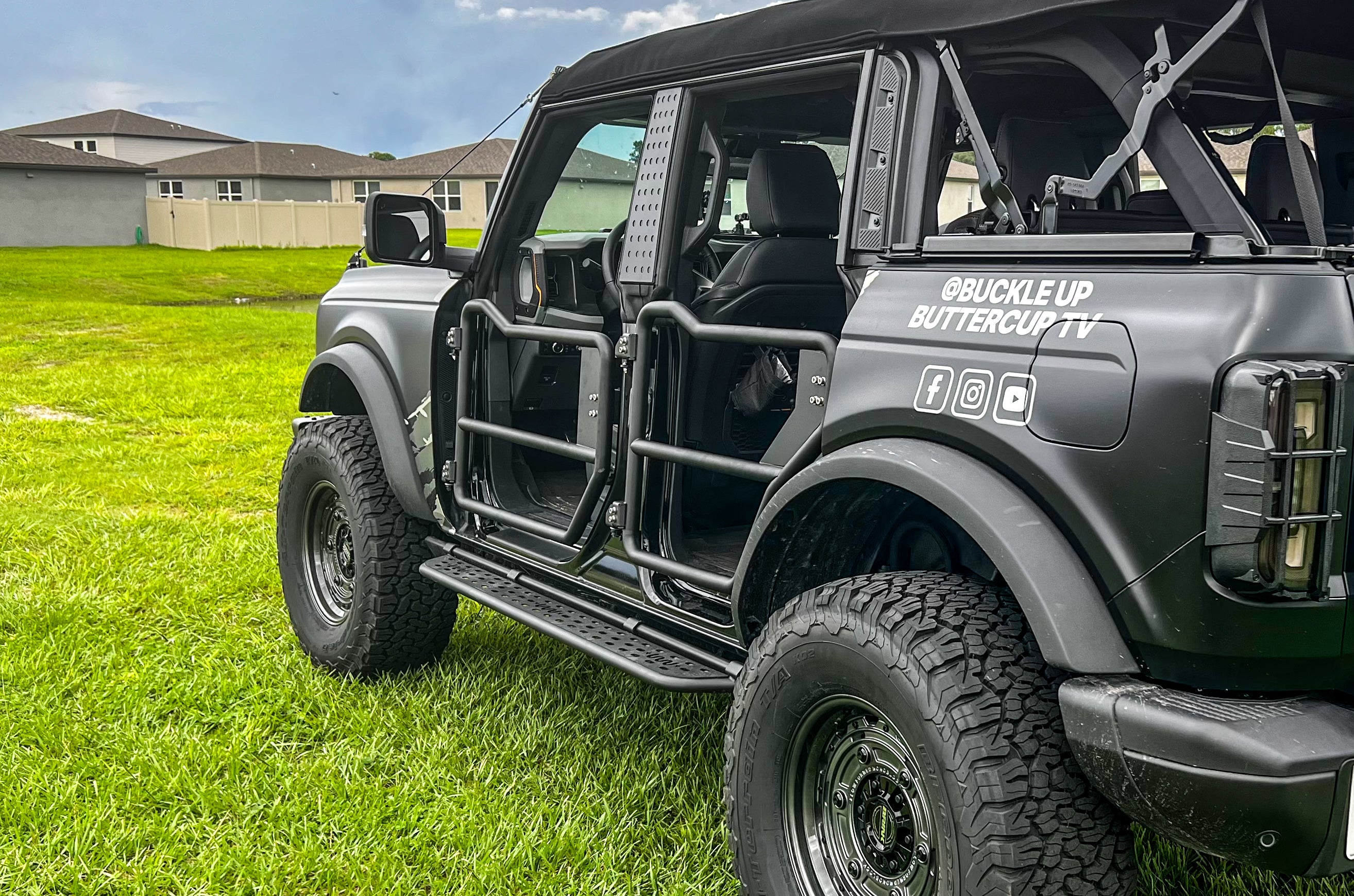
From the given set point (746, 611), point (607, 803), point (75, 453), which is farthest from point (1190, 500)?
point (75, 453)

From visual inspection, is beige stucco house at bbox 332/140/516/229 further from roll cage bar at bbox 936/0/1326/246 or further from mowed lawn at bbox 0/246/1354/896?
roll cage bar at bbox 936/0/1326/246

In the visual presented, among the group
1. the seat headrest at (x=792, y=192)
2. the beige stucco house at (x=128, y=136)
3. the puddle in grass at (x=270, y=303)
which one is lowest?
the puddle in grass at (x=270, y=303)

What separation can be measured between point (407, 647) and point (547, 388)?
104 cm

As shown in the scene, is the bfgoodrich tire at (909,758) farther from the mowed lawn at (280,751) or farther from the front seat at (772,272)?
the front seat at (772,272)

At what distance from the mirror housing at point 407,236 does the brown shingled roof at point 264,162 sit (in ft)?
177

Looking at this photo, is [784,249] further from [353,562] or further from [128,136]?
[128,136]

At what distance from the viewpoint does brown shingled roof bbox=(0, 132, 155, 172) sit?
1650 inches

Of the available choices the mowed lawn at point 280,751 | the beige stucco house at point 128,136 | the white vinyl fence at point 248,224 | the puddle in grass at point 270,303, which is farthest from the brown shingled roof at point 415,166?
the mowed lawn at point 280,751

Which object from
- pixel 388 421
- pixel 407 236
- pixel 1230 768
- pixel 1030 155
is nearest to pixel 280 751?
pixel 388 421

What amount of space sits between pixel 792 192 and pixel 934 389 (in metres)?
1.13

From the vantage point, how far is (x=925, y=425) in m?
2.48

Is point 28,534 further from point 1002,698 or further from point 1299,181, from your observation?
point 1299,181

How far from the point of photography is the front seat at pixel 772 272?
342cm

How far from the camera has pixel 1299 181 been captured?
7.66ft
